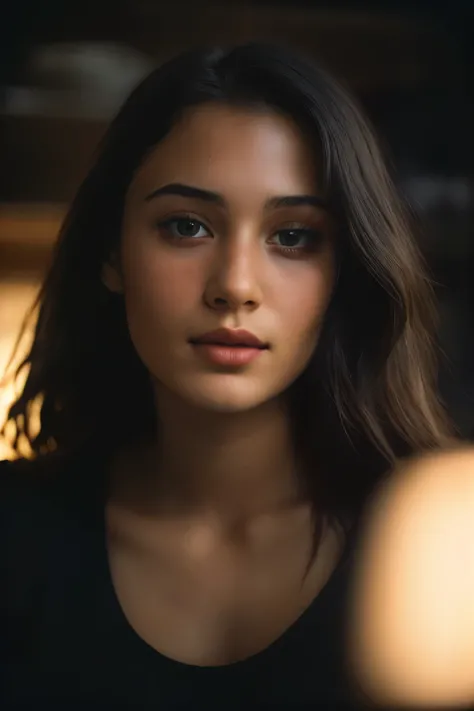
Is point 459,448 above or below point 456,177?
below

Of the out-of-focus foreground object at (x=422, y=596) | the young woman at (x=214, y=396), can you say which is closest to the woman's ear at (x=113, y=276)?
the young woman at (x=214, y=396)

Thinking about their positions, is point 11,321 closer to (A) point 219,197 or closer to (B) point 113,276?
(B) point 113,276

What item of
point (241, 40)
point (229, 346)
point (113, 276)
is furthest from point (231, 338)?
point (241, 40)

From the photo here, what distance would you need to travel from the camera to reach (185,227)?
649mm

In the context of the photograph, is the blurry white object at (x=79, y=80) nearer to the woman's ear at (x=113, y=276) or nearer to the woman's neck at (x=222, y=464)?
the woman's ear at (x=113, y=276)

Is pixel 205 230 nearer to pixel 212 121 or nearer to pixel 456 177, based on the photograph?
pixel 212 121

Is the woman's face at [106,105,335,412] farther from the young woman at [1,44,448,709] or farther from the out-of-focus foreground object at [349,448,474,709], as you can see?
the out-of-focus foreground object at [349,448,474,709]

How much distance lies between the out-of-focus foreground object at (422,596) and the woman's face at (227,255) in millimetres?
149

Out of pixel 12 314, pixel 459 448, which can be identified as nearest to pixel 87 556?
pixel 12 314

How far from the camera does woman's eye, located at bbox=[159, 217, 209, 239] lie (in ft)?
2.11

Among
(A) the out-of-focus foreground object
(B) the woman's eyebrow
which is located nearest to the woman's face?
(B) the woman's eyebrow

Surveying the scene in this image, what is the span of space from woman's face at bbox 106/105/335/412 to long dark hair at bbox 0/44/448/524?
0.01 meters

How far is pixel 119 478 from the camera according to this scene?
2.43ft

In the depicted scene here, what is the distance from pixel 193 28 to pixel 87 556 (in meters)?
0.43
